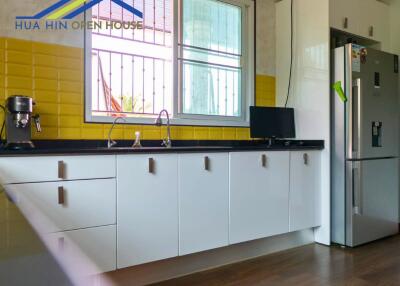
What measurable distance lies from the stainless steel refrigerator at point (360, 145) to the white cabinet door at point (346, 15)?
29 centimetres

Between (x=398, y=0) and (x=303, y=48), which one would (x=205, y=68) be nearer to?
(x=303, y=48)

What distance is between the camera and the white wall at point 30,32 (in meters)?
2.40

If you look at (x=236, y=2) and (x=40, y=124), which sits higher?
(x=236, y=2)

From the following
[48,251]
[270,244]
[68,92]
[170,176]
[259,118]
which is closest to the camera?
[48,251]

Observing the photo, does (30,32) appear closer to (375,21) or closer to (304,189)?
(304,189)

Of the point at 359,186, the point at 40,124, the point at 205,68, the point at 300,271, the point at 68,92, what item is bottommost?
the point at 300,271

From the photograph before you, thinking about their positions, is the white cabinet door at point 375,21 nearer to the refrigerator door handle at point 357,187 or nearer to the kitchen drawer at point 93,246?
the refrigerator door handle at point 357,187

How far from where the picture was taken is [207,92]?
136 inches

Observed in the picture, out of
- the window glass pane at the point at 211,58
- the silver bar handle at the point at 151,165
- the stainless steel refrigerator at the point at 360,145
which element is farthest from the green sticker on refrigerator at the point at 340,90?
the silver bar handle at the point at 151,165

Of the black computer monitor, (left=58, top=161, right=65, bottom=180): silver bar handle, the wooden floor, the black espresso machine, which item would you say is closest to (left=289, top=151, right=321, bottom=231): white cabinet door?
the wooden floor

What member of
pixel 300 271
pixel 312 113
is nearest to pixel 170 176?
pixel 300 271

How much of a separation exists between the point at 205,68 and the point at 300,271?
1949 millimetres

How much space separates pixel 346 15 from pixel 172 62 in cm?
173

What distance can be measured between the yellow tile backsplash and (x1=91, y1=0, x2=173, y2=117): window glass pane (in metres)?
0.19
